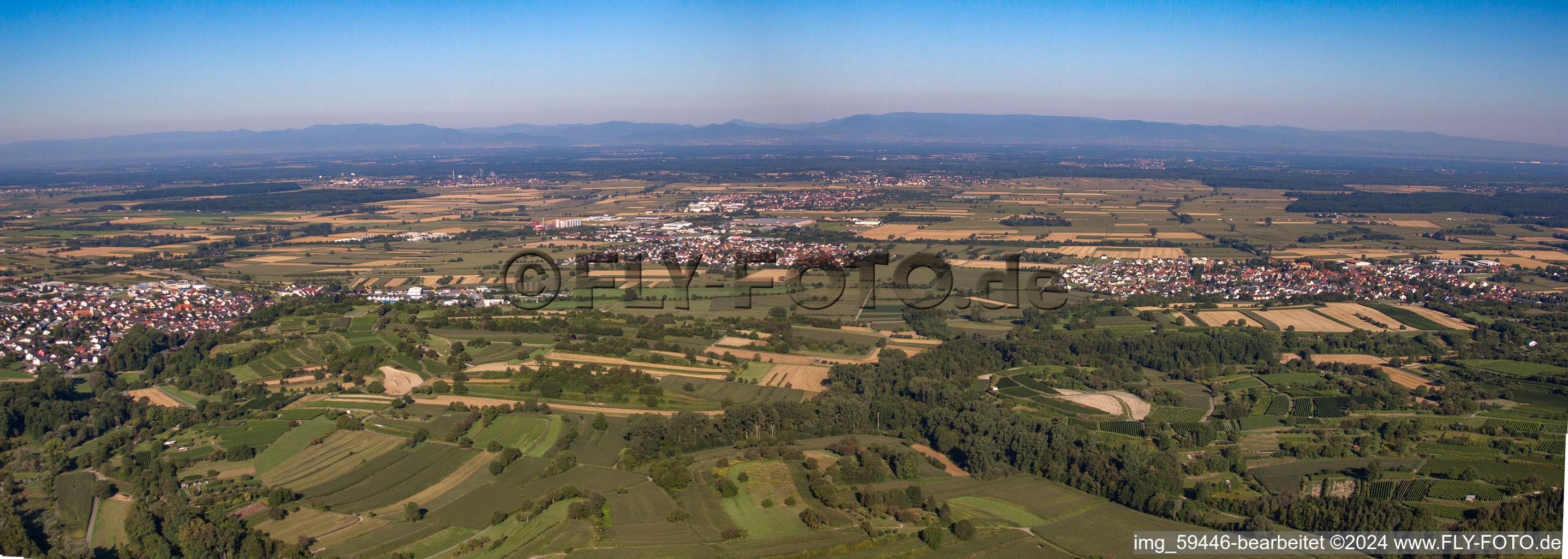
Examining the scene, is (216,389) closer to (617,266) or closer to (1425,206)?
(617,266)

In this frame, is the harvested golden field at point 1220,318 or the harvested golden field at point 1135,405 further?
the harvested golden field at point 1220,318

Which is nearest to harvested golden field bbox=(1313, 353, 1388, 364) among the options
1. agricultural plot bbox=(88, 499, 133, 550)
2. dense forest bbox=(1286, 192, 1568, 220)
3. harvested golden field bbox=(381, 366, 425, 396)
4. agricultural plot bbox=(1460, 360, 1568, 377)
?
agricultural plot bbox=(1460, 360, 1568, 377)

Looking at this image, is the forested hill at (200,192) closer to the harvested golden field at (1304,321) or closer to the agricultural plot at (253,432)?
the agricultural plot at (253,432)

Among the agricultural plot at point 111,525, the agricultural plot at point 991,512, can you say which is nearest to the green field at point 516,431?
the agricultural plot at point 111,525

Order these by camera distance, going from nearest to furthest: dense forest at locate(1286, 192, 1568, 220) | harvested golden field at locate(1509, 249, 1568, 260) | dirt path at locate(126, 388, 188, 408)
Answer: dirt path at locate(126, 388, 188, 408)
harvested golden field at locate(1509, 249, 1568, 260)
dense forest at locate(1286, 192, 1568, 220)

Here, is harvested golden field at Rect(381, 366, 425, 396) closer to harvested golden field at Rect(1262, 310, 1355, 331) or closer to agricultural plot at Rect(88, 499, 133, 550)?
agricultural plot at Rect(88, 499, 133, 550)

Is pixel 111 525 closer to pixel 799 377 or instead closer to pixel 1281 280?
pixel 799 377
